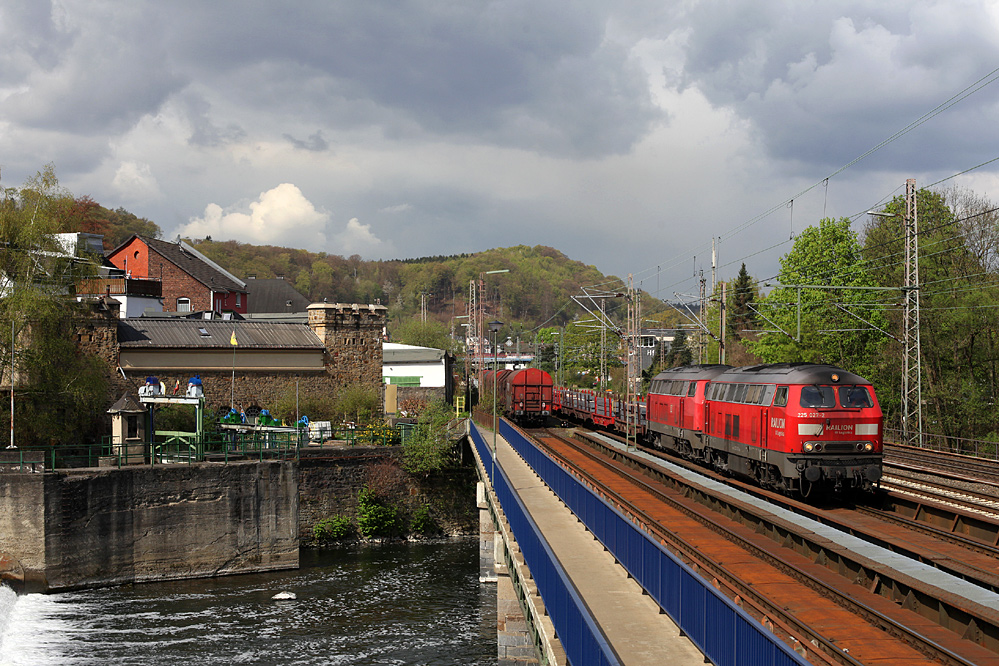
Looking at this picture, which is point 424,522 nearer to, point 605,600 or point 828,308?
point 828,308

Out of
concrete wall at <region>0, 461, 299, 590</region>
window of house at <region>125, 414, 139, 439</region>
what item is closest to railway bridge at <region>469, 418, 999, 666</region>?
concrete wall at <region>0, 461, 299, 590</region>

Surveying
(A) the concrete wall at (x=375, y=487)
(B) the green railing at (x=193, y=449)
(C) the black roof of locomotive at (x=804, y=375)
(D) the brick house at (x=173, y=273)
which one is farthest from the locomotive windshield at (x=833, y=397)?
(D) the brick house at (x=173, y=273)

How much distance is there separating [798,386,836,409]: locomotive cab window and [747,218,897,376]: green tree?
27011mm

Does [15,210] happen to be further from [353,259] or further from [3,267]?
[353,259]

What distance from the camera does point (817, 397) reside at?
19078 millimetres

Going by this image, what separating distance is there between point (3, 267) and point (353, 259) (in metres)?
151

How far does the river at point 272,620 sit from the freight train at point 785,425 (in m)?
8.97

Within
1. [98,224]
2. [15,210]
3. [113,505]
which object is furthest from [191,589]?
[98,224]

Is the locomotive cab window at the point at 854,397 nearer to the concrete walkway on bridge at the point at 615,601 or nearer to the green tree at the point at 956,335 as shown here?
the concrete walkway on bridge at the point at 615,601

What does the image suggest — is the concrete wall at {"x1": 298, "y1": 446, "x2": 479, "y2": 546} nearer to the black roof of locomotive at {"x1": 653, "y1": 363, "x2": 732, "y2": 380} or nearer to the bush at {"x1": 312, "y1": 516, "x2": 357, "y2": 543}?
the bush at {"x1": 312, "y1": 516, "x2": 357, "y2": 543}

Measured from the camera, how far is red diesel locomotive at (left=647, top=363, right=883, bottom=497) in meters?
18.8

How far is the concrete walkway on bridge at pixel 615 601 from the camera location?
948 centimetres

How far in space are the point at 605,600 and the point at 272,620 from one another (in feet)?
58.3

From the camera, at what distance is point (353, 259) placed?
606ft
